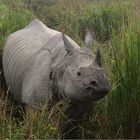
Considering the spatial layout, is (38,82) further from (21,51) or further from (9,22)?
(9,22)

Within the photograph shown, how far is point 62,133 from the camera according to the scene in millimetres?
5312

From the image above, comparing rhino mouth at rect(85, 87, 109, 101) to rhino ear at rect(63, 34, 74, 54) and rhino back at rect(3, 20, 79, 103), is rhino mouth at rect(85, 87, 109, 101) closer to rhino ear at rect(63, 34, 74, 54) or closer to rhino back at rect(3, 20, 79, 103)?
rhino ear at rect(63, 34, 74, 54)

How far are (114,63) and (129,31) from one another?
1.16 feet

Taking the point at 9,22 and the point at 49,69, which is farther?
the point at 9,22

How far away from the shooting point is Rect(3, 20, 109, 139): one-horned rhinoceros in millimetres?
4770

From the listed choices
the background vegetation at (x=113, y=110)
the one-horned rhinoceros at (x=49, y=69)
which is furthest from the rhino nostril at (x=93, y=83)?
the background vegetation at (x=113, y=110)

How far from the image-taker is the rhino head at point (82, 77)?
463 cm

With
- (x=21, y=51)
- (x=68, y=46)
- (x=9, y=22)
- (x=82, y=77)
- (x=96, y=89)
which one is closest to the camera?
(x=96, y=89)

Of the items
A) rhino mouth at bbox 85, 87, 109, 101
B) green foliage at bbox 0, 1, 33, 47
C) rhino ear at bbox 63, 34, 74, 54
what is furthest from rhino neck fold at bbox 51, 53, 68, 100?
green foliage at bbox 0, 1, 33, 47

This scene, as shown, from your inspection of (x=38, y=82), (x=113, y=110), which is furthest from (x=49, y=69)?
(x=113, y=110)

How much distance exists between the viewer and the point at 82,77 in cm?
480

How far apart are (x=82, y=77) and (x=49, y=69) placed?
0.86 m

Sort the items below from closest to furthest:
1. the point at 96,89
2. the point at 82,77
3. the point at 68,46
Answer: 1. the point at 96,89
2. the point at 82,77
3. the point at 68,46

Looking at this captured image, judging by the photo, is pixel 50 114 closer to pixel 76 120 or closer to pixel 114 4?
pixel 76 120
